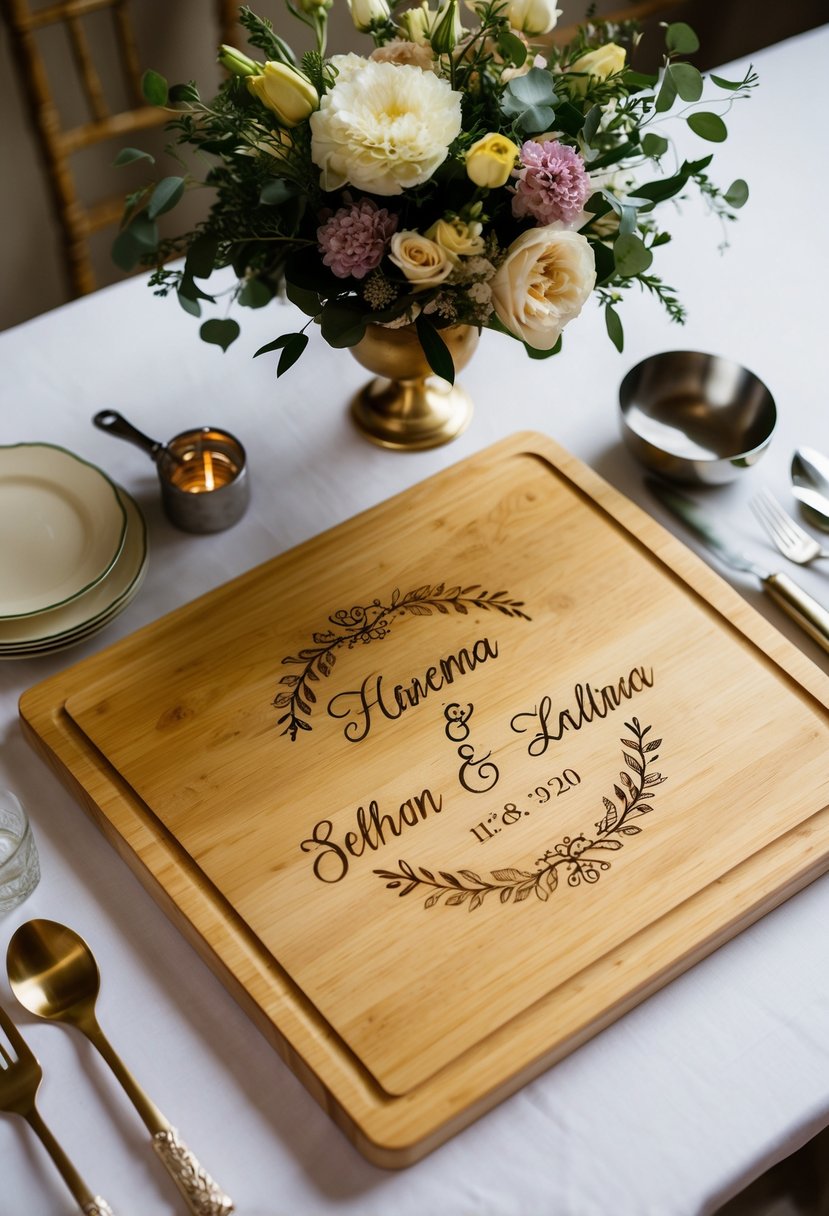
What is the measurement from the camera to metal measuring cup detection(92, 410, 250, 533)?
1.03m

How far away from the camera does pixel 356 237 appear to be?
2.76 feet

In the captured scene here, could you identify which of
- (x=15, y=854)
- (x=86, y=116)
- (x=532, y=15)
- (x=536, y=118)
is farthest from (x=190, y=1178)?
(x=86, y=116)

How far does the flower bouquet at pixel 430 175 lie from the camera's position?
31.6 inches

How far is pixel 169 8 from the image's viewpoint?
1.93 m

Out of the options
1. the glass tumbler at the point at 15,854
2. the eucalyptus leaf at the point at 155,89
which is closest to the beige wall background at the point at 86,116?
the eucalyptus leaf at the point at 155,89

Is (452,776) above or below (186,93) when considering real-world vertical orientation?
below

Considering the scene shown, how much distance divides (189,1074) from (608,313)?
70 centimetres

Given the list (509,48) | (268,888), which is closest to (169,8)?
(509,48)

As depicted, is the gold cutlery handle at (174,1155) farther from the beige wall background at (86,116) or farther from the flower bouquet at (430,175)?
the beige wall background at (86,116)

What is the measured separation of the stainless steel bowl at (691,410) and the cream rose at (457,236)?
316 millimetres

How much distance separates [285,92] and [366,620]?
43 cm

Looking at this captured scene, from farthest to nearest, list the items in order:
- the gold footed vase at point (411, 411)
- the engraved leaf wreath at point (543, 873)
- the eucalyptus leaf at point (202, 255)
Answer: the gold footed vase at point (411, 411) → the eucalyptus leaf at point (202, 255) → the engraved leaf wreath at point (543, 873)

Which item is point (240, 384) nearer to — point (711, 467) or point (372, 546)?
point (372, 546)

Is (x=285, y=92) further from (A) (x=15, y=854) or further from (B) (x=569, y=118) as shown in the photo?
(A) (x=15, y=854)
